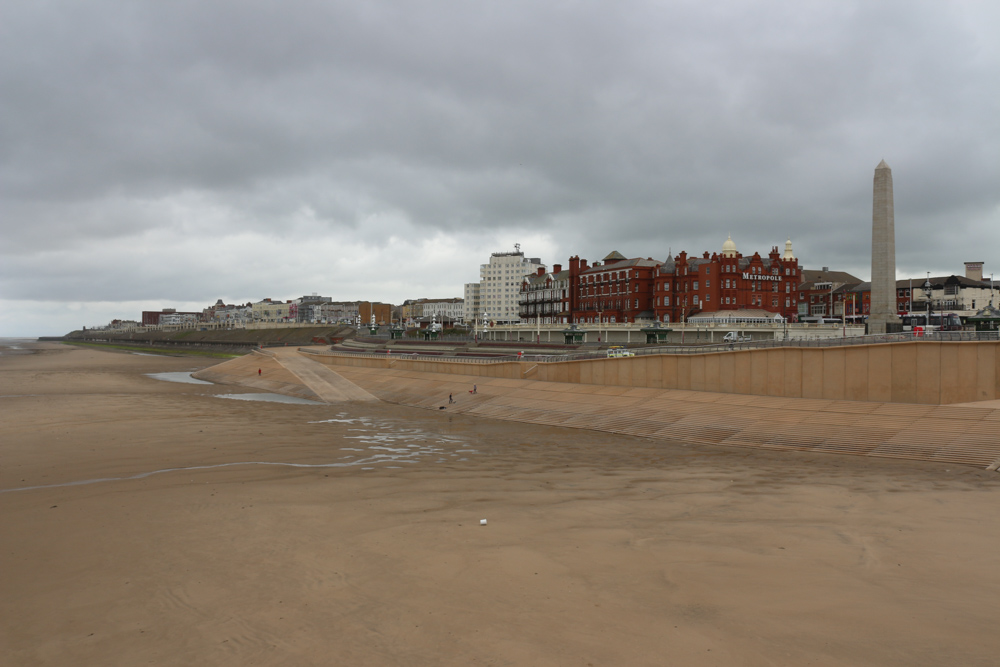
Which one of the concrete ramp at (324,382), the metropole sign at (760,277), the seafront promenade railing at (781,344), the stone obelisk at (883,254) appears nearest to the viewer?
the seafront promenade railing at (781,344)

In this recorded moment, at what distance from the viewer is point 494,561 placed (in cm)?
1217

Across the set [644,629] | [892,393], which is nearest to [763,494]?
[644,629]

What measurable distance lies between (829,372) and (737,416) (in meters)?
6.57

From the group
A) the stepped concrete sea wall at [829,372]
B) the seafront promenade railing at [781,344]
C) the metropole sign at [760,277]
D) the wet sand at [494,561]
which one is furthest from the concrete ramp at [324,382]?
the metropole sign at [760,277]

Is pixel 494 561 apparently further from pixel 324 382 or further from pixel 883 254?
pixel 324 382

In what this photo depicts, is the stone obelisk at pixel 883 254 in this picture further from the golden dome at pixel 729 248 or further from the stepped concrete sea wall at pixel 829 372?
the golden dome at pixel 729 248

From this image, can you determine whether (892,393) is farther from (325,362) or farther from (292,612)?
(325,362)

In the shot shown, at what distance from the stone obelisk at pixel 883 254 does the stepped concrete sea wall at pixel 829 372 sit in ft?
44.0

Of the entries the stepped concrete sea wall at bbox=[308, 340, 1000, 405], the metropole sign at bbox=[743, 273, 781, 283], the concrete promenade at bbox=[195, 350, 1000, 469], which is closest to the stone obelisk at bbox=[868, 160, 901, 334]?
the stepped concrete sea wall at bbox=[308, 340, 1000, 405]

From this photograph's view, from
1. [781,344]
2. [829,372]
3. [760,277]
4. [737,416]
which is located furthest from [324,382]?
[760,277]

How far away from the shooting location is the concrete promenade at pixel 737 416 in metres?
25.3

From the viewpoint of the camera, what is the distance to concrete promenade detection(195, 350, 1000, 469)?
25.3 meters

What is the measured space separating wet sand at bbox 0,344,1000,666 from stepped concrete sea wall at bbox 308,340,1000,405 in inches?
380

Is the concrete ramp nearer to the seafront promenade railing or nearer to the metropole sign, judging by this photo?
the seafront promenade railing
